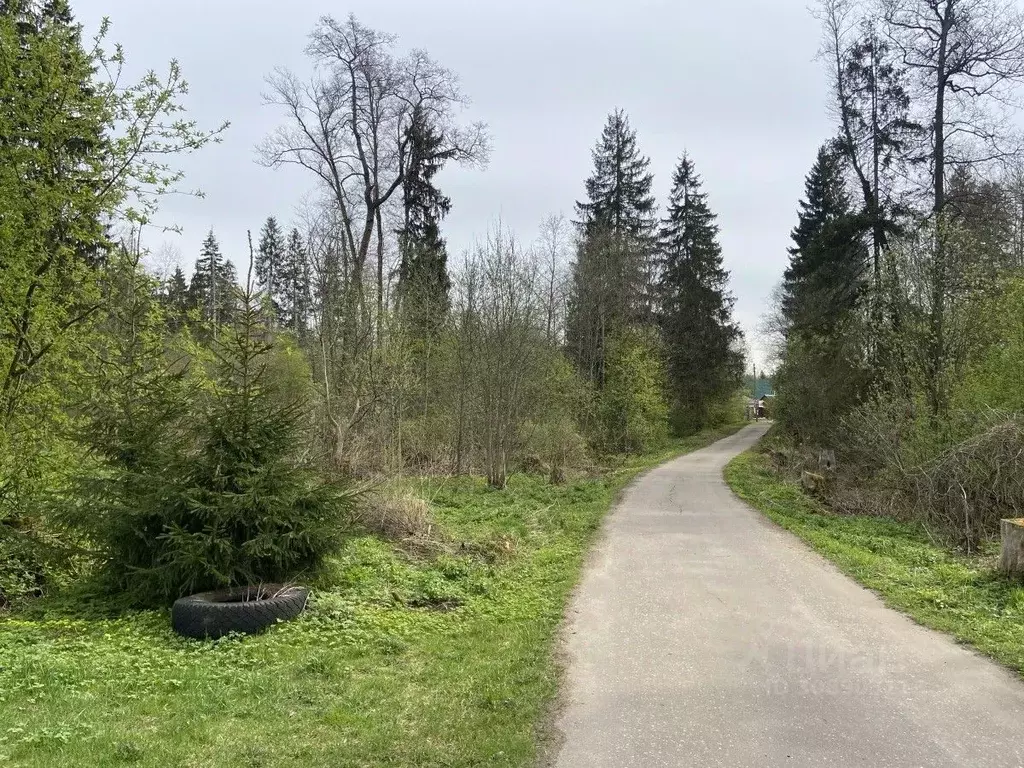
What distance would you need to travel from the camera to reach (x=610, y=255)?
1394 inches

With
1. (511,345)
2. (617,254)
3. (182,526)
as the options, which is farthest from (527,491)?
(617,254)

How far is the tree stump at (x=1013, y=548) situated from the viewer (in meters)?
7.82

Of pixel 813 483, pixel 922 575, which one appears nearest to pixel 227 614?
pixel 922 575

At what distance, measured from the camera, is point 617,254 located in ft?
117

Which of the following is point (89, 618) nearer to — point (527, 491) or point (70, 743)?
A: point (70, 743)

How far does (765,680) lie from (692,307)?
1464 inches

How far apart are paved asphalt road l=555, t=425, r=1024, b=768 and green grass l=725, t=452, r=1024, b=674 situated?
0.94ft

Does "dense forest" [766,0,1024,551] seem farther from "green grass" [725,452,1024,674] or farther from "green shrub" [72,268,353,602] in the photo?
"green shrub" [72,268,353,602]

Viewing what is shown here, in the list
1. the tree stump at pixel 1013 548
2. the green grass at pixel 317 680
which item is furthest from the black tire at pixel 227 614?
the tree stump at pixel 1013 548

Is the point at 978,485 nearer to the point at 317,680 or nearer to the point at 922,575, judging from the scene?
the point at 922,575

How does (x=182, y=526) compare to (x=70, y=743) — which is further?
(x=182, y=526)

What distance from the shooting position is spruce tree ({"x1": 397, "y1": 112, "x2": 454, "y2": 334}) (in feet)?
→ 75.4

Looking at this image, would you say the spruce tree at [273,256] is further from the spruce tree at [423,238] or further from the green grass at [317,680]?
the green grass at [317,680]

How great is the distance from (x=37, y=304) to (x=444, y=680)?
6.33 m
